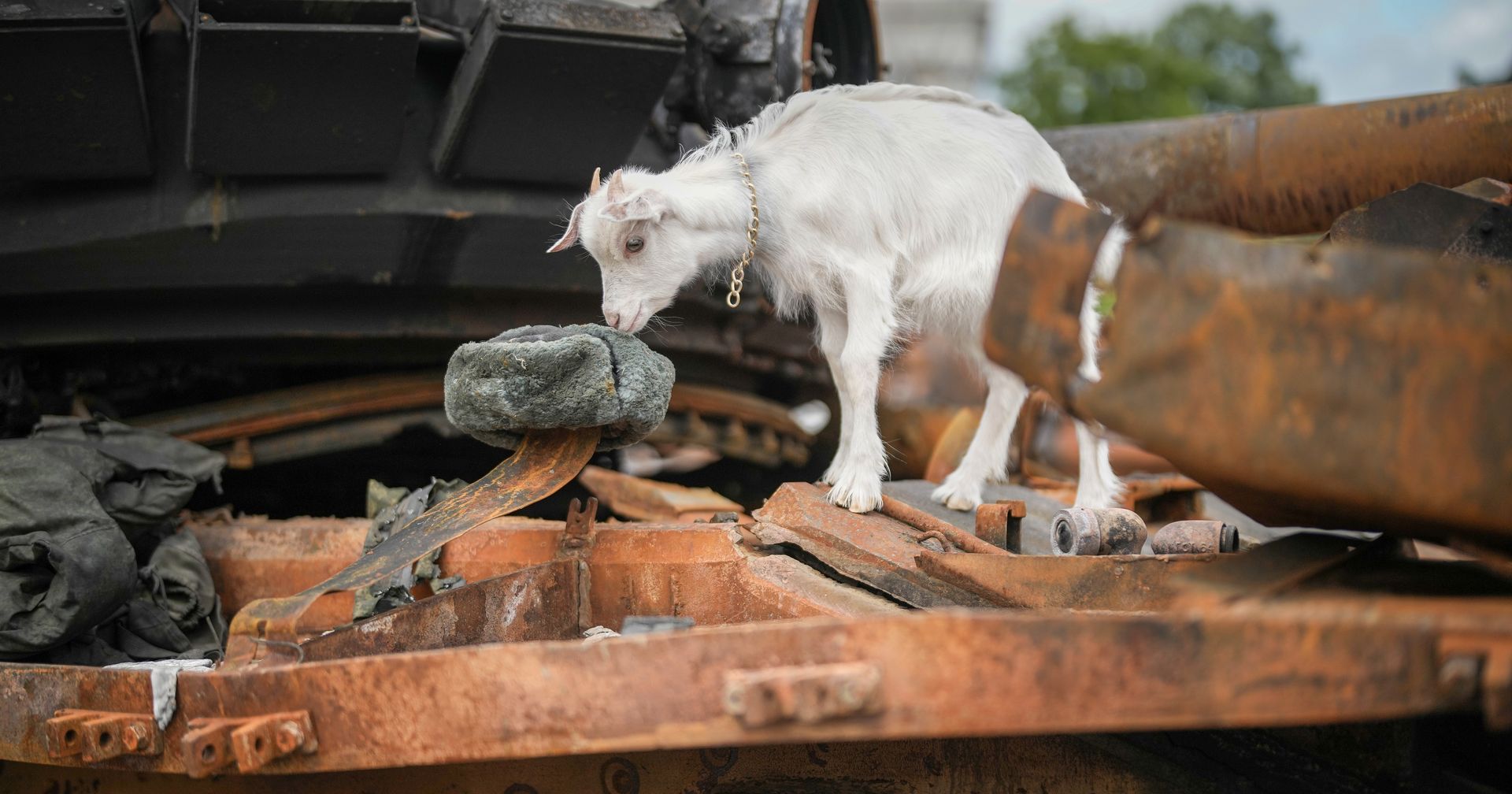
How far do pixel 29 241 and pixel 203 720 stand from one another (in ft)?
7.34

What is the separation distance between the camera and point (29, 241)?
148 inches

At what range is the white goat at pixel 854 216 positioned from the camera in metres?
3.56

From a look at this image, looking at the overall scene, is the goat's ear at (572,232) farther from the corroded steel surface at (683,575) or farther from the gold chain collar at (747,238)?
the corroded steel surface at (683,575)

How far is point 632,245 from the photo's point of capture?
11.5 ft

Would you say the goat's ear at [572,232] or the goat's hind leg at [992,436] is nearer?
the goat's ear at [572,232]

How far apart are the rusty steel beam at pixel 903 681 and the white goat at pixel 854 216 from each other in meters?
1.69

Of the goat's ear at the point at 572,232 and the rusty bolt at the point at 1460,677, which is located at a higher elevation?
the goat's ear at the point at 572,232

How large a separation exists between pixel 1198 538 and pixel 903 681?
1271 millimetres

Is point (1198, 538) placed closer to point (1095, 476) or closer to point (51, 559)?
point (1095, 476)

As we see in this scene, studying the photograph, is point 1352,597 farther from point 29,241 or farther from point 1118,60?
point 1118,60

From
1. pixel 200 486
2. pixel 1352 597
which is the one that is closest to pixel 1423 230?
pixel 1352 597

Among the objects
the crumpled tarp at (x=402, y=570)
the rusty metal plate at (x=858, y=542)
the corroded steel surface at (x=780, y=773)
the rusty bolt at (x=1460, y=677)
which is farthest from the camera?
the crumpled tarp at (x=402, y=570)

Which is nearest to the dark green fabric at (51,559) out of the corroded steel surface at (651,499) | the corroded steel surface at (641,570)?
the corroded steel surface at (641,570)

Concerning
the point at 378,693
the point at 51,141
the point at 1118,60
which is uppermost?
the point at 1118,60
